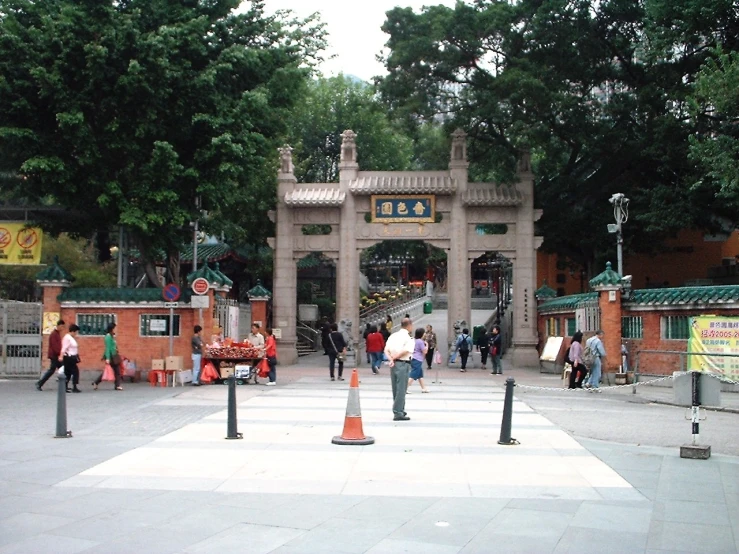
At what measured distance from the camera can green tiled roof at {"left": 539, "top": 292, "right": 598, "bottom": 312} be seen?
25283 millimetres

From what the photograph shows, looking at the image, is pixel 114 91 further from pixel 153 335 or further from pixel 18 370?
pixel 18 370

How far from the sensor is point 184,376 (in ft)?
71.7

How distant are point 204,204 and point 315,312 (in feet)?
59.2

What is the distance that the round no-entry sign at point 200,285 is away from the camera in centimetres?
2220

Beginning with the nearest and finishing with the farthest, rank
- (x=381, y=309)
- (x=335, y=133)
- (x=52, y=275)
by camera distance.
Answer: (x=52, y=275) < (x=335, y=133) < (x=381, y=309)

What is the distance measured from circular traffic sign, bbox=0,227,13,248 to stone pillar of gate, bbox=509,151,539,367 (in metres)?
17.7

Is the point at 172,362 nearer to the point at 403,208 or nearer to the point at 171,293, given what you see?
the point at 171,293

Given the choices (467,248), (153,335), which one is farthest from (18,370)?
(467,248)

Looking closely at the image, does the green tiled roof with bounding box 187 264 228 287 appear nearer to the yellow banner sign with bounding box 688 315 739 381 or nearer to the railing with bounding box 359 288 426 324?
the yellow banner sign with bounding box 688 315 739 381

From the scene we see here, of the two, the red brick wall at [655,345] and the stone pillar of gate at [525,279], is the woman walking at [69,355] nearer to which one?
the red brick wall at [655,345]

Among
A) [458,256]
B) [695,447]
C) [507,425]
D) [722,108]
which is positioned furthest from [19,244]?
[695,447]

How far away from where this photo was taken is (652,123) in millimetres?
30703

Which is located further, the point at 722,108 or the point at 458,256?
the point at 458,256

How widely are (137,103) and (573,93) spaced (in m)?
16.8
